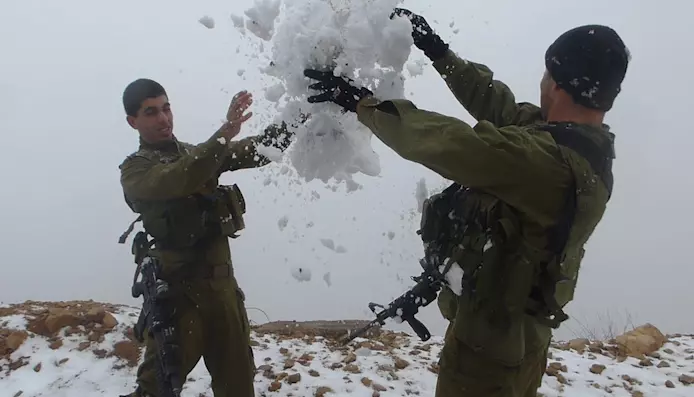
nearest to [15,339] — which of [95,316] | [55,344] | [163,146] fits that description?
[55,344]

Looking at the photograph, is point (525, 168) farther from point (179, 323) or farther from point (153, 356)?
point (153, 356)

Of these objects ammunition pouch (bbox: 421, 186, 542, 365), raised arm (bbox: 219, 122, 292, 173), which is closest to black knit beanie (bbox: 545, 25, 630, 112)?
ammunition pouch (bbox: 421, 186, 542, 365)

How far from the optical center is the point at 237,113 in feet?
8.55

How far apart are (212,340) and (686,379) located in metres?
3.88

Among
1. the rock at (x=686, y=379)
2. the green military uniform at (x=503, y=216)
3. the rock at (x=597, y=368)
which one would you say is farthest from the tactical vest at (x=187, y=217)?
the rock at (x=686, y=379)

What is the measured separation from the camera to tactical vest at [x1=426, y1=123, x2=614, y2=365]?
70.7 inches

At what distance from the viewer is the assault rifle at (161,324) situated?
2.77 m

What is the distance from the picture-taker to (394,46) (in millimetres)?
2119

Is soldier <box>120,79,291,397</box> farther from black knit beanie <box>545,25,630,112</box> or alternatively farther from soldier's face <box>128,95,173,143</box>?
black knit beanie <box>545,25,630,112</box>

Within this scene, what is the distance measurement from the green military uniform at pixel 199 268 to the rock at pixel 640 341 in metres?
3.86

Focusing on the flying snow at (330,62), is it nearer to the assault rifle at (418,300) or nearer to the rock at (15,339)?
the assault rifle at (418,300)

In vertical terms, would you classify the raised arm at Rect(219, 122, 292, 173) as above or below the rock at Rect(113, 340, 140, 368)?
above

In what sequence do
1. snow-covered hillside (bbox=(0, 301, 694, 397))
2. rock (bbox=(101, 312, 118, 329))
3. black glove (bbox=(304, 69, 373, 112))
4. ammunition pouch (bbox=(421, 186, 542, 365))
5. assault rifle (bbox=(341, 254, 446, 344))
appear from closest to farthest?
1. ammunition pouch (bbox=(421, 186, 542, 365))
2. black glove (bbox=(304, 69, 373, 112))
3. assault rifle (bbox=(341, 254, 446, 344))
4. snow-covered hillside (bbox=(0, 301, 694, 397))
5. rock (bbox=(101, 312, 118, 329))

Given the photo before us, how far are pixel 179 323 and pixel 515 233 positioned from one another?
6.25 feet
